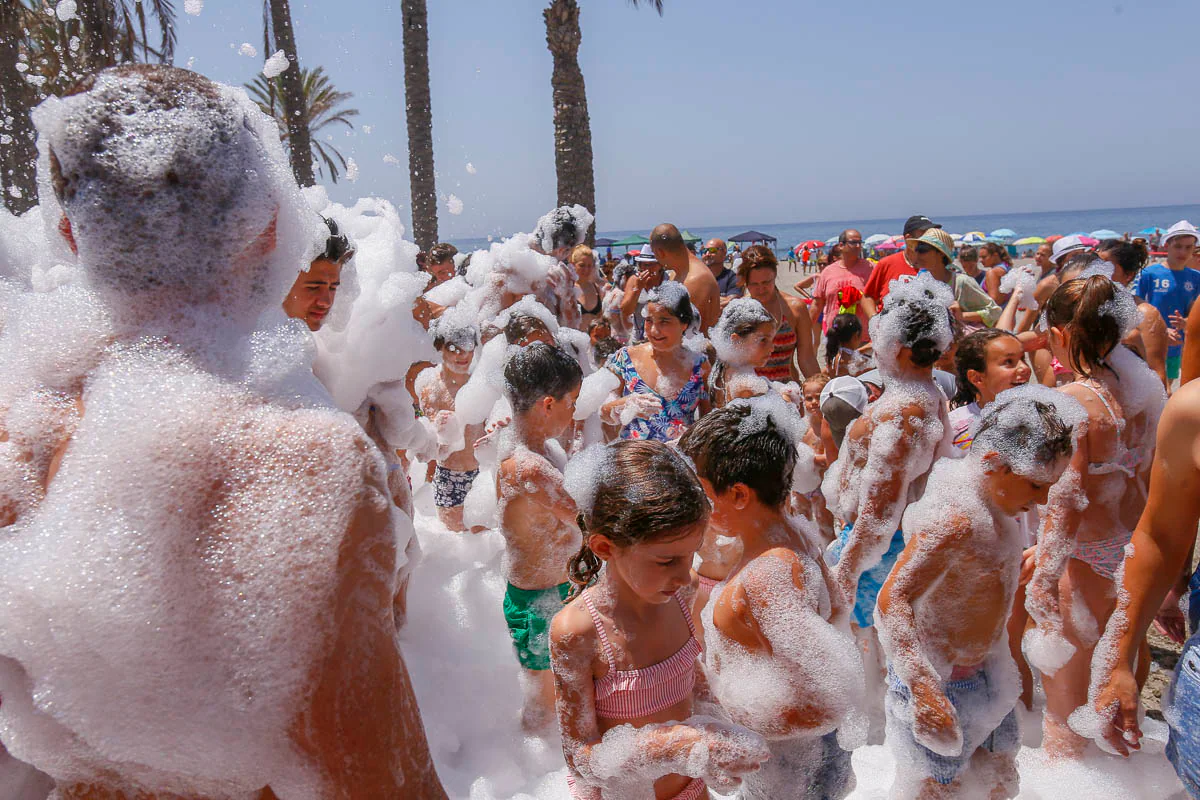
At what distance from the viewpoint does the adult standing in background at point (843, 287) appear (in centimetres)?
624

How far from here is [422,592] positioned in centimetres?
434

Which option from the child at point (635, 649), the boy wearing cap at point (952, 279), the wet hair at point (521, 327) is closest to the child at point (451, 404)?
the wet hair at point (521, 327)

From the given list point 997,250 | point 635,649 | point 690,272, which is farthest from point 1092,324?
point 997,250

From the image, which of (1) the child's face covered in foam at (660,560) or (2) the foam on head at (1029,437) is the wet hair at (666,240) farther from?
(1) the child's face covered in foam at (660,560)

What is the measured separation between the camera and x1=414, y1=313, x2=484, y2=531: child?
15.5 feet

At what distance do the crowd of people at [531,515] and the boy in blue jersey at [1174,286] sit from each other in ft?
4.82

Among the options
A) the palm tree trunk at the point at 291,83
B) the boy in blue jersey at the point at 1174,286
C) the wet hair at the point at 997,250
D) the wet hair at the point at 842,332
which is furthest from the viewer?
the palm tree trunk at the point at 291,83

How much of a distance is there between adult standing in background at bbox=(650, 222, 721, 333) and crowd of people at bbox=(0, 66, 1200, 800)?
3.71 ft

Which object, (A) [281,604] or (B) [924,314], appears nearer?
(A) [281,604]

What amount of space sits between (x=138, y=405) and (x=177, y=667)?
33cm

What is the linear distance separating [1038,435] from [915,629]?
2.18ft

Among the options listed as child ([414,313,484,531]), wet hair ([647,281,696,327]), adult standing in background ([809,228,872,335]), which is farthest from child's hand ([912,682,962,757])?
adult standing in background ([809,228,872,335])

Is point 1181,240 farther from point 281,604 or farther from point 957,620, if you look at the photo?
point 281,604

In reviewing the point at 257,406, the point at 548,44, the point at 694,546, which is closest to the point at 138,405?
the point at 257,406
